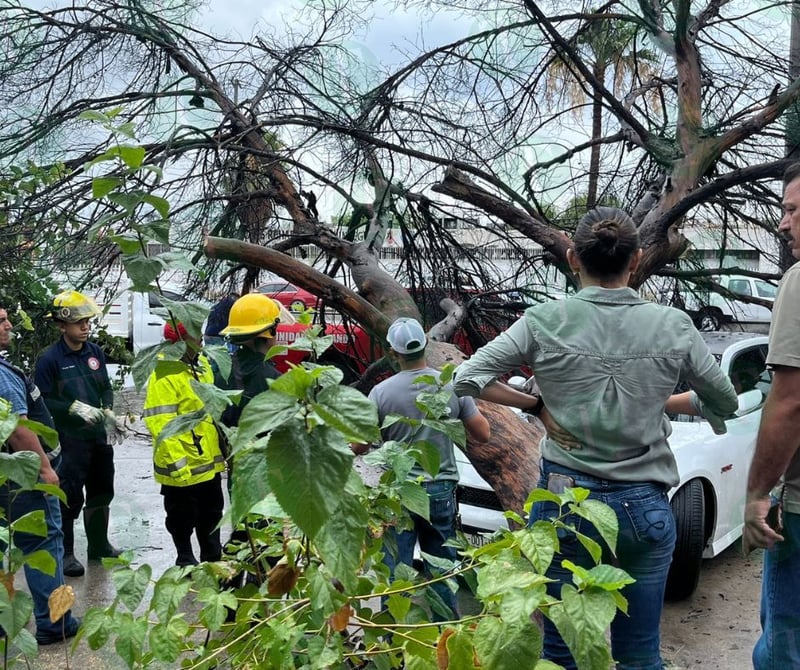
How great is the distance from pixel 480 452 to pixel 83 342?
269 cm

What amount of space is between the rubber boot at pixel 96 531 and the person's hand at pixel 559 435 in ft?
11.9

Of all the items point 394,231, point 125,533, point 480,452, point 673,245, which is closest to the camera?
point 480,452

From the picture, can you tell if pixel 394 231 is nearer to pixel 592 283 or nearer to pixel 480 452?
pixel 480 452

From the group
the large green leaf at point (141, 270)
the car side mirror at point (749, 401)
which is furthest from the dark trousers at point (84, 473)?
the car side mirror at point (749, 401)

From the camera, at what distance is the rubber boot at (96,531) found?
5.04 m

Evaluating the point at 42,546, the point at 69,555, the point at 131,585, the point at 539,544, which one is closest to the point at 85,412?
the point at 69,555

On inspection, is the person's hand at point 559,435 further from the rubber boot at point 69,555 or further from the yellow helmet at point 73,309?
the rubber boot at point 69,555

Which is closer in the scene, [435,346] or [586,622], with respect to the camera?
[586,622]

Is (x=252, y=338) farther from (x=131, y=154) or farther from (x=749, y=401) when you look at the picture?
(x=749, y=401)

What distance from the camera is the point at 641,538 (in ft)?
7.40

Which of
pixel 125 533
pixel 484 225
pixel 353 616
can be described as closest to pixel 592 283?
pixel 353 616

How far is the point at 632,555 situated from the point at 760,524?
0.36 meters

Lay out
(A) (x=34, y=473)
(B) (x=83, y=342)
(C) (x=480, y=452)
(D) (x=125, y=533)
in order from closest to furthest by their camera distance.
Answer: (A) (x=34, y=473), (C) (x=480, y=452), (B) (x=83, y=342), (D) (x=125, y=533)

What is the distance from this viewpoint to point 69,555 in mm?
4914
